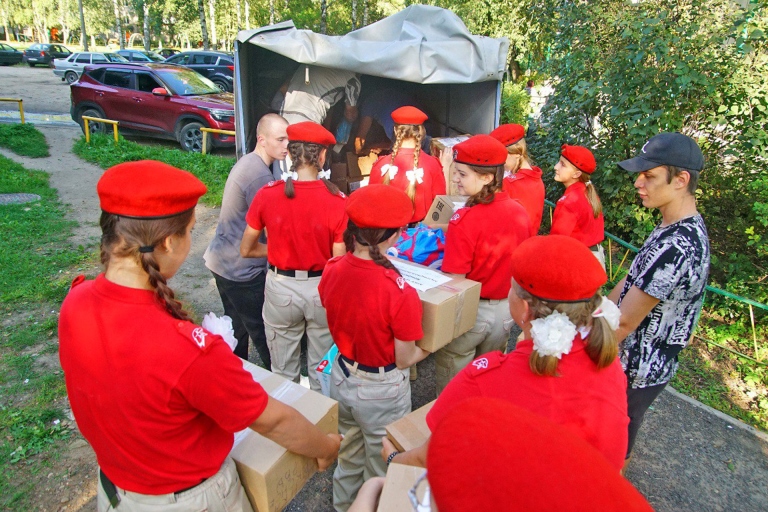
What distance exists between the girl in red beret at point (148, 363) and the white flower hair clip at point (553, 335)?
866mm

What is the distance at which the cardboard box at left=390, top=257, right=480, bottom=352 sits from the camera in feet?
8.46

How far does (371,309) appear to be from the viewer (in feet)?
7.43

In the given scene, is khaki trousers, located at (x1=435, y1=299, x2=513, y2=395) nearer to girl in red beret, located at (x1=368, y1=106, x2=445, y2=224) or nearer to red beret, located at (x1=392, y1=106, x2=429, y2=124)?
girl in red beret, located at (x1=368, y1=106, x2=445, y2=224)

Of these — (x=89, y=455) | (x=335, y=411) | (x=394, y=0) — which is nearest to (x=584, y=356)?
(x=335, y=411)

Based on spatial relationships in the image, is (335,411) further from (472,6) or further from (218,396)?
(472,6)

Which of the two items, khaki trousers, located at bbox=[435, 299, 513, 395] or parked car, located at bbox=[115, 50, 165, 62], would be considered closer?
khaki trousers, located at bbox=[435, 299, 513, 395]

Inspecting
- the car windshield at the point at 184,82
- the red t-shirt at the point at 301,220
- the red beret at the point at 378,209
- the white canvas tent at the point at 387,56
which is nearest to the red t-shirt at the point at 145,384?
the red beret at the point at 378,209

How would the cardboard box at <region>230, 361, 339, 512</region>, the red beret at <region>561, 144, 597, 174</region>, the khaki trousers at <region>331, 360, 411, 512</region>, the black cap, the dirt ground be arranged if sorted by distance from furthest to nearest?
the red beret at <region>561, 144, 597, 174</region> → the dirt ground → the khaki trousers at <region>331, 360, 411, 512</region> → the black cap → the cardboard box at <region>230, 361, 339, 512</region>

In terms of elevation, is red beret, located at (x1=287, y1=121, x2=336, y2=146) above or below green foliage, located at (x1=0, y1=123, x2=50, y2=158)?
above

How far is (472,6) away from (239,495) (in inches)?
769

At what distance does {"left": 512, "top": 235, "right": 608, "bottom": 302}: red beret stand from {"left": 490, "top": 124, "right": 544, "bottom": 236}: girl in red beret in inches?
102

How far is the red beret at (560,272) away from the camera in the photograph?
146 centimetres

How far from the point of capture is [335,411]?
1.99 metres

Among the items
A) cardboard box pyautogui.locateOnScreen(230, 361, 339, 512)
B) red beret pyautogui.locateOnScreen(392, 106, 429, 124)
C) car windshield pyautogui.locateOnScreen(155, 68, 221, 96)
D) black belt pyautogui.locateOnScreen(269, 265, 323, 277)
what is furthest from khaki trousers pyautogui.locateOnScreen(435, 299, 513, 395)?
car windshield pyautogui.locateOnScreen(155, 68, 221, 96)
